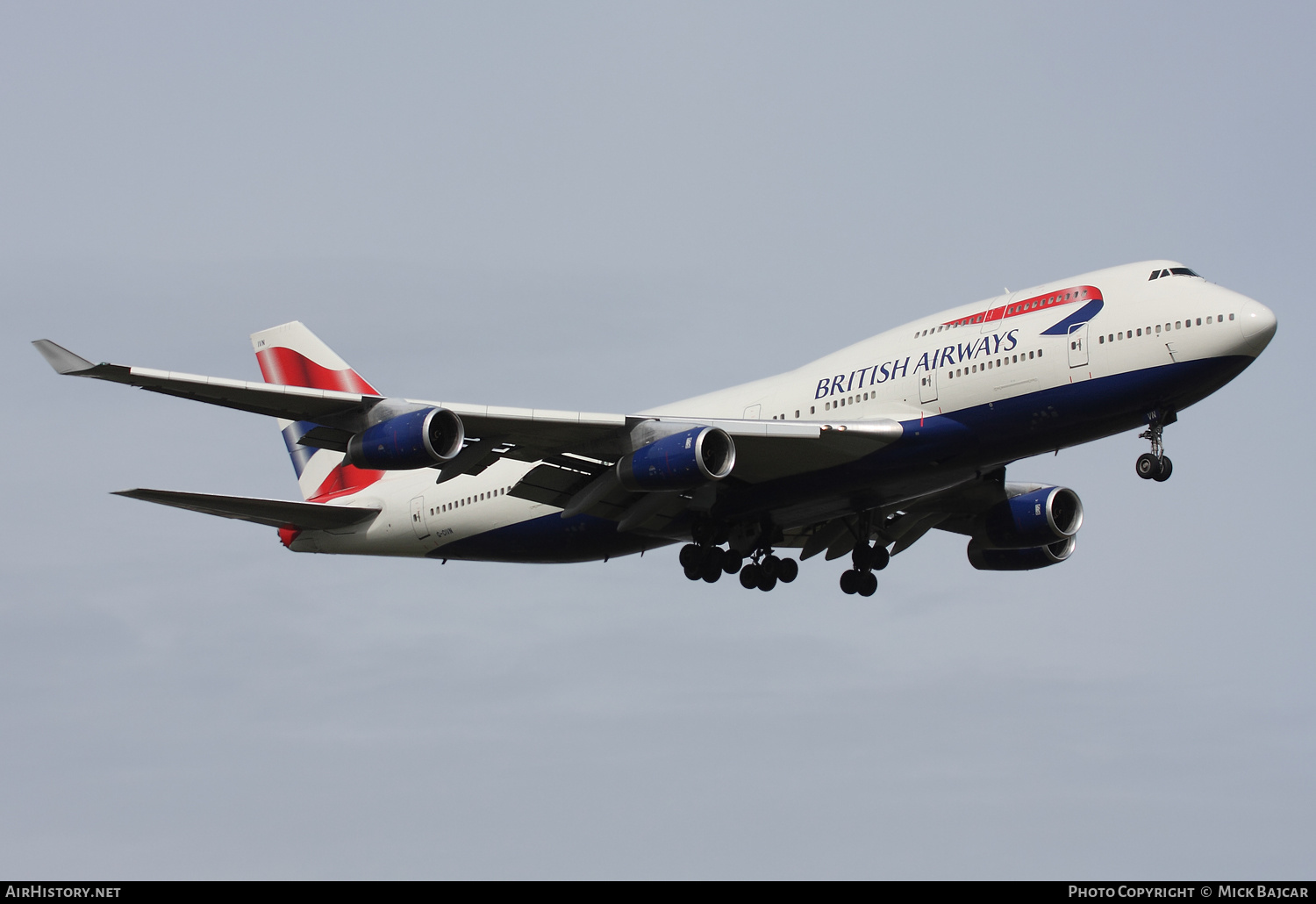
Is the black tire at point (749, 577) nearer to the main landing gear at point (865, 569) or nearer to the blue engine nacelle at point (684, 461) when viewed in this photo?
the main landing gear at point (865, 569)

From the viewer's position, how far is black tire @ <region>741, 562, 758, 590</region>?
128 feet

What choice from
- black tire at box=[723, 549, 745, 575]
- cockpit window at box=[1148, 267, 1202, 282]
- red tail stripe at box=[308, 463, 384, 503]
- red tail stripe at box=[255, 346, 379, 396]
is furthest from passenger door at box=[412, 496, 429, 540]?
cockpit window at box=[1148, 267, 1202, 282]

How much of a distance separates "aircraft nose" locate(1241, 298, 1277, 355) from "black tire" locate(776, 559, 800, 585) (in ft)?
42.1

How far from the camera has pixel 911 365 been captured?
112ft

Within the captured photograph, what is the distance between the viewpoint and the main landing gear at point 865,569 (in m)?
40.1

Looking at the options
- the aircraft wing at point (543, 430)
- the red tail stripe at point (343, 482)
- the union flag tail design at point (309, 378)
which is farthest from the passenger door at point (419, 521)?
the aircraft wing at point (543, 430)

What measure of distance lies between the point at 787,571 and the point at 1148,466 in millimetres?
10282

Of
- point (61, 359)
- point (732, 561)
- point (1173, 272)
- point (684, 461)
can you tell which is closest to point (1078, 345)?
point (1173, 272)

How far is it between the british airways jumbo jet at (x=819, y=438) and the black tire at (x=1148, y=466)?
4 centimetres

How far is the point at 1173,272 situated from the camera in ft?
107

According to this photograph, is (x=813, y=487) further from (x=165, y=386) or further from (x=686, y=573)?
(x=165, y=386)

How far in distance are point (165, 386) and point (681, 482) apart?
10822 millimetres

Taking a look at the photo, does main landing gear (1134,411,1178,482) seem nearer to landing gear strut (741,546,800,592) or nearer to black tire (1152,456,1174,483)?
black tire (1152,456,1174,483)

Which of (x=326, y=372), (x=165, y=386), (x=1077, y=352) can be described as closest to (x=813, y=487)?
(x=1077, y=352)
